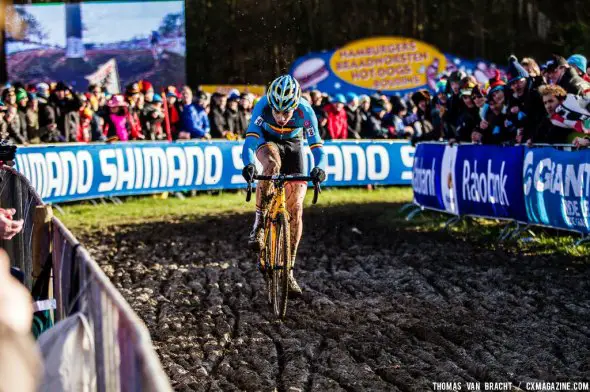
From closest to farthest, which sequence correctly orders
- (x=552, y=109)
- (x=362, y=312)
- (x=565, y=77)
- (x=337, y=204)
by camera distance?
(x=362, y=312) < (x=552, y=109) < (x=565, y=77) < (x=337, y=204)

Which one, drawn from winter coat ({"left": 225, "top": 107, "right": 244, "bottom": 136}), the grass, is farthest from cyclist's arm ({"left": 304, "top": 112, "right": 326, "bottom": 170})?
winter coat ({"left": 225, "top": 107, "right": 244, "bottom": 136})

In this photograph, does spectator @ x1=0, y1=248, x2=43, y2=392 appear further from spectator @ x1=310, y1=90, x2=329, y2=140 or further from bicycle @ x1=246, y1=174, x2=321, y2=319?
spectator @ x1=310, y1=90, x2=329, y2=140

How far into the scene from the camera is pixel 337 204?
1936 cm

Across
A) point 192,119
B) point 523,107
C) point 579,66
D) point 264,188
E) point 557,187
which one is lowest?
point 557,187

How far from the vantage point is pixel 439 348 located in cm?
750

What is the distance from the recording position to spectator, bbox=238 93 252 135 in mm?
22266

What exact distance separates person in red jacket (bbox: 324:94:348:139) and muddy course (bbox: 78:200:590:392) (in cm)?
836

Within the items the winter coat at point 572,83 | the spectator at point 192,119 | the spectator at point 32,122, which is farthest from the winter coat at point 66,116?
the winter coat at point 572,83

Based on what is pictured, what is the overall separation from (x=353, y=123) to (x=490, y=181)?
990cm

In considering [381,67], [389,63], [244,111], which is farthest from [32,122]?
[389,63]

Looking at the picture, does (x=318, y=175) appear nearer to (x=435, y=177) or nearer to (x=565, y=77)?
(x=565, y=77)

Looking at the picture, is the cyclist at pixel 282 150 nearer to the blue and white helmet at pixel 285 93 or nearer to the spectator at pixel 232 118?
the blue and white helmet at pixel 285 93

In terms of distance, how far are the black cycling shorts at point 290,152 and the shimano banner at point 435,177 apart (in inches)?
229

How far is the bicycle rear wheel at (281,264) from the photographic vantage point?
27.8 ft
